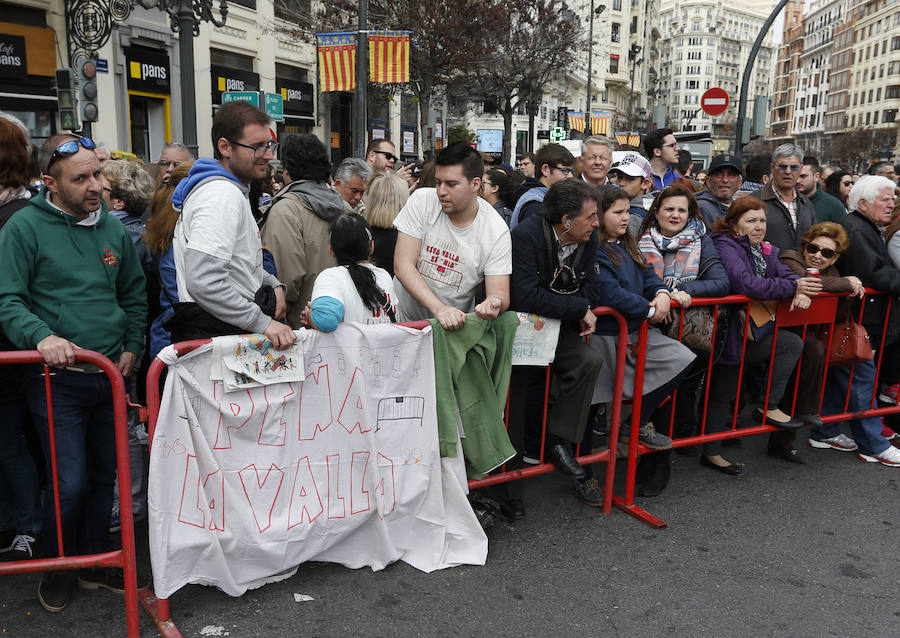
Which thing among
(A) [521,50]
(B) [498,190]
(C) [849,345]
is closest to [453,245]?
(C) [849,345]

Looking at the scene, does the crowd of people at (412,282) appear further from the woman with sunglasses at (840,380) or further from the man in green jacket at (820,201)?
the man in green jacket at (820,201)

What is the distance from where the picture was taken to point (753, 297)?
16.3 ft

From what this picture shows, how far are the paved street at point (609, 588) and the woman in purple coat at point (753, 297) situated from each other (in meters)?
0.67

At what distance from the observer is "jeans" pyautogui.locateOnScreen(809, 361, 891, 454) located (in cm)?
552

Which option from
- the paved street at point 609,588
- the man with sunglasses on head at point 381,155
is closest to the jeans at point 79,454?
the paved street at point 609,588

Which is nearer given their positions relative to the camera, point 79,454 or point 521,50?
point 79,454

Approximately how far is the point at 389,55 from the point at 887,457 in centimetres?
1044

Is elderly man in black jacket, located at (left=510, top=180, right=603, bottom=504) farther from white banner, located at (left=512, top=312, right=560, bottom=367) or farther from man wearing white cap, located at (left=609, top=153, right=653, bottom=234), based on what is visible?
man wearing white cap, located at (left=609, top=153, right=653, bottom=234)

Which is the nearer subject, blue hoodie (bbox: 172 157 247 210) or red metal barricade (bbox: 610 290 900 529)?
blue hoodie (bbox: 172 157 247 210)

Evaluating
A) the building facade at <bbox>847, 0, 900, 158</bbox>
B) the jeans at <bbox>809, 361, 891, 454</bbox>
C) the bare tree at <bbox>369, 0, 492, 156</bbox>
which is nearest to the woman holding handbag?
the jeans at <bbox>809, 361, 891, 454</bbox>

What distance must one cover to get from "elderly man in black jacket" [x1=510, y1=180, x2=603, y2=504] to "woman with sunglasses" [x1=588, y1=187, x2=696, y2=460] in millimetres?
248

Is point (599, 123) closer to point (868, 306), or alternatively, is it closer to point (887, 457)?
point (868, 306)

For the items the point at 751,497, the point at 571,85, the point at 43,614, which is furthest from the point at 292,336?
the point at 571,85

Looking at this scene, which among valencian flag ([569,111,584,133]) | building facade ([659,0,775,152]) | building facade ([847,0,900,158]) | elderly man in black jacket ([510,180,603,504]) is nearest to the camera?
elderly man in black jacket ([510,180,603,504])
